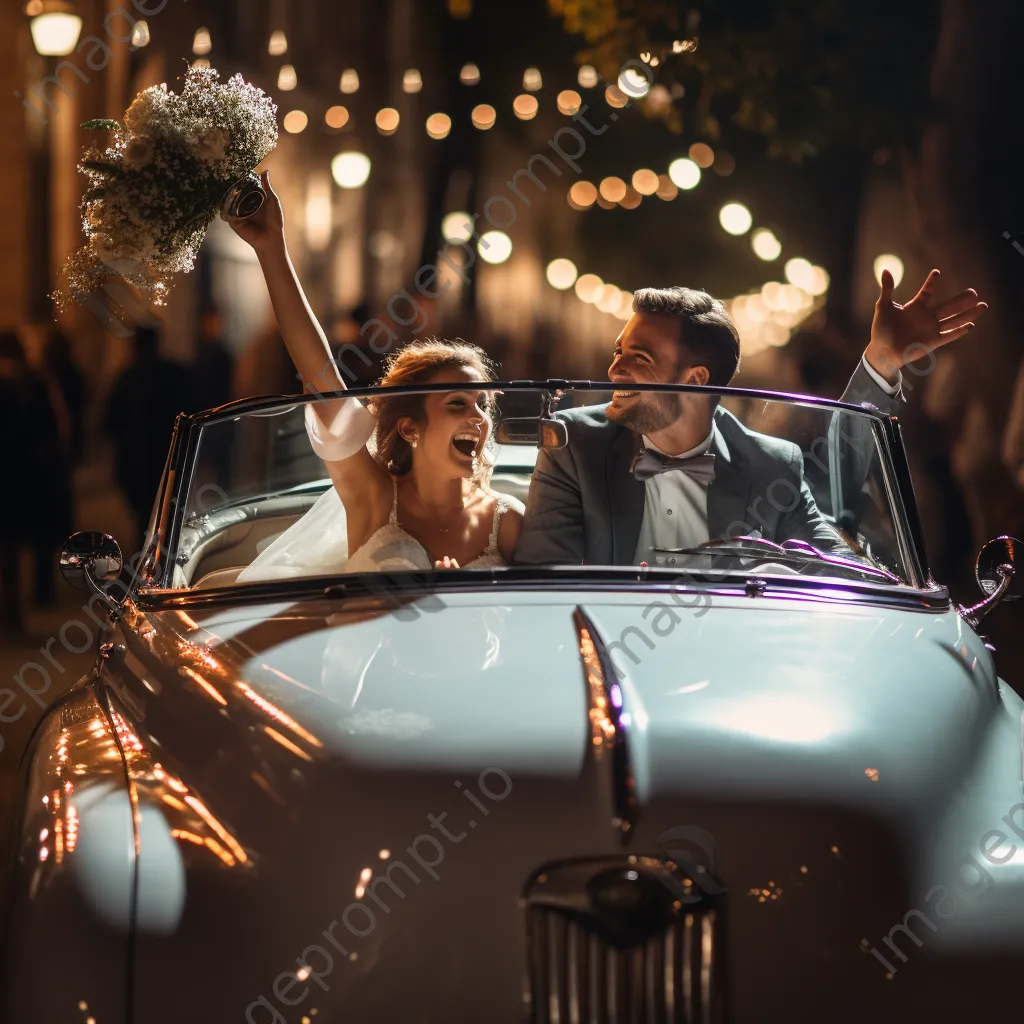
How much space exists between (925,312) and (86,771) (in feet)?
10.1

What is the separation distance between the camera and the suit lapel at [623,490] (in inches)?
147

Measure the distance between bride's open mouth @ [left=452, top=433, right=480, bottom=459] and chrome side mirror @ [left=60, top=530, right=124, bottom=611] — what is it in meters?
1.00

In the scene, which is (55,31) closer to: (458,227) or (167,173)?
(167,173)

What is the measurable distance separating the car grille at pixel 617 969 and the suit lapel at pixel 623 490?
144 centimetres

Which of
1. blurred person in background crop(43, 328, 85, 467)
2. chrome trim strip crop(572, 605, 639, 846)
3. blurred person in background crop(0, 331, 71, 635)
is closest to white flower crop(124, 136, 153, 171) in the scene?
chrome trim strip crop(572, 605, 639, 846)

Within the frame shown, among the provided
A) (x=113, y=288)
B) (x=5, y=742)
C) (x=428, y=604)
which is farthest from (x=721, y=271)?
(x=428, y=604)

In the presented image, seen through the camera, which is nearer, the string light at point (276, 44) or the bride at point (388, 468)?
the bride at point (388, 468)

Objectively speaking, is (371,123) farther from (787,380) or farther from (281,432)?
(281,432)

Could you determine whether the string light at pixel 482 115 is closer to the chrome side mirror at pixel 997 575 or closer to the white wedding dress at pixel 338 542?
the white wedding dress at pixel 338 542

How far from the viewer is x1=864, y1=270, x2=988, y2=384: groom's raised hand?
462 centimetres

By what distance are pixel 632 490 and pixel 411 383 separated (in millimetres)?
669

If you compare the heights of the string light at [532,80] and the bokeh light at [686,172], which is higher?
the string light at [532,80]

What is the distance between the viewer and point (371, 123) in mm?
35250

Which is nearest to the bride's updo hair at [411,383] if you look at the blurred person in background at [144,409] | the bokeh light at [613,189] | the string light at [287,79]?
the blurred person in background at [144,409]
